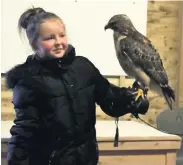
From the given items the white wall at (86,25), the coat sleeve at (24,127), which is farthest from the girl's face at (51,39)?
the white wall at (86,25)

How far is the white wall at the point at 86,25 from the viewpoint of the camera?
5.27ft

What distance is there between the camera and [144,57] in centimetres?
135

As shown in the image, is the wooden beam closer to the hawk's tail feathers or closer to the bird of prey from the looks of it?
the hawk's tail feathers

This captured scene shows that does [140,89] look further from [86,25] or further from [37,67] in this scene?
[86,25]

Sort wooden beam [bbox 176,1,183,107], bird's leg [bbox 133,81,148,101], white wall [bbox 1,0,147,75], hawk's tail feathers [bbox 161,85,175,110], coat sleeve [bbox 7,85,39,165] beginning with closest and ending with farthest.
Result: coat sleeve [bbox 7,85,39,165], bird's leg [bbox 133,81,148,101], hawk's tail feathers [bbox 161,85,175,110], white wall [bbox 1,0,147,75], wooden beam [bbox 176,1,183,107]

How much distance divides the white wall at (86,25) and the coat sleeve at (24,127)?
1.48ft

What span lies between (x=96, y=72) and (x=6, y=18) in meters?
0.54

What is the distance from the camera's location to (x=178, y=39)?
1853mm

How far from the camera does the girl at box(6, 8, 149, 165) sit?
3.89 feet

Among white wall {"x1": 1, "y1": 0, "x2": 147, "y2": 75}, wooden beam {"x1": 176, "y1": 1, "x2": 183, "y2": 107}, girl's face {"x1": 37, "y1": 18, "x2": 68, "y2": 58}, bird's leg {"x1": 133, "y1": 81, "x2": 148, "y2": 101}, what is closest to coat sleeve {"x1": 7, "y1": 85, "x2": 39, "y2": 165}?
girl's face {"x1": 37, "y1": 18, "x2": 68, "y2": 58}

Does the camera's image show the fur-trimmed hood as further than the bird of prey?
No

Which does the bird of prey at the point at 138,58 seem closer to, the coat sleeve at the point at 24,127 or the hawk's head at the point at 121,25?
the hawk's head at the point at 121,25

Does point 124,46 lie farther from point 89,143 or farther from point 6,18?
point 6,18

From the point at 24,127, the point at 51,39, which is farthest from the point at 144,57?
the point at 24,127
